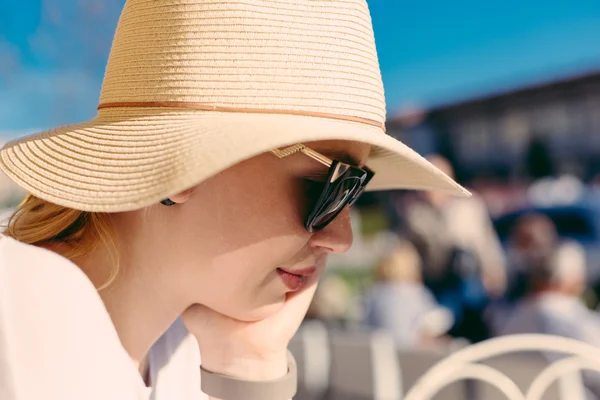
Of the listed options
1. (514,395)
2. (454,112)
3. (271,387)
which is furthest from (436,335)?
(454,112)

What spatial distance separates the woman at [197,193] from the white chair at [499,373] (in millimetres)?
402

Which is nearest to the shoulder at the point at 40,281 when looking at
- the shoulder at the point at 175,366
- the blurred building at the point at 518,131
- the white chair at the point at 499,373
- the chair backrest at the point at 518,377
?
the shoulder at the point at 175,366

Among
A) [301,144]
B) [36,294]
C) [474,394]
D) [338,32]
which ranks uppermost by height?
[338,32]

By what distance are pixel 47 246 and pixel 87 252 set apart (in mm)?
83

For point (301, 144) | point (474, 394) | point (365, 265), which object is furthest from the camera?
point (365, 265)

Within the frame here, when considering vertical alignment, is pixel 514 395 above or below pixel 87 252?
below

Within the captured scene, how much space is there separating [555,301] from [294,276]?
294 centimetres

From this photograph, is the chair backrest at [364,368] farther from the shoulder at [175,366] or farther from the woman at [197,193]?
the woman at [197,193]

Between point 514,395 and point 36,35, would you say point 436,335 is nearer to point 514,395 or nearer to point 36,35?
point 514,395

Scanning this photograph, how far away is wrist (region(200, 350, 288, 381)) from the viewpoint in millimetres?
1221

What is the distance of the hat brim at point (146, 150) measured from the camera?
3.01 ft

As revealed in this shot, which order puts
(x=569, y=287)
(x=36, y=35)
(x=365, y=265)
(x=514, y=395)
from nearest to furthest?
(x=514, y=395)
(x=569, y=287)
(x=36, y=35)
(x=365, y=265)

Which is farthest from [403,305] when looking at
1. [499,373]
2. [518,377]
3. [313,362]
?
[499,373]

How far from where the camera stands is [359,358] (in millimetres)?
3793
